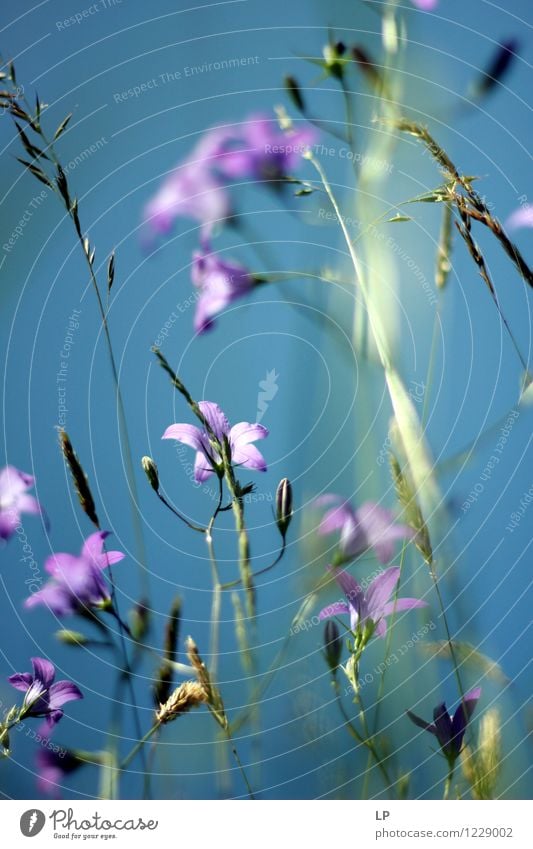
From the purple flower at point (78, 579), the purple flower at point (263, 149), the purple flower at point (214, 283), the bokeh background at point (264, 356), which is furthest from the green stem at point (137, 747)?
the purple flower at point (263, 149)

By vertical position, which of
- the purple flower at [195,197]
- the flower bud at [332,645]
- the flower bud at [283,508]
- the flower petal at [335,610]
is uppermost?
the purple flower at [195,197]

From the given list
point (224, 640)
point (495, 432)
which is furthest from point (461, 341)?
point (224, 640)

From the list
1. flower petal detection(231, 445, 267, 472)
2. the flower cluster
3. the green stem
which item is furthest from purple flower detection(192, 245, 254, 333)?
the green stem

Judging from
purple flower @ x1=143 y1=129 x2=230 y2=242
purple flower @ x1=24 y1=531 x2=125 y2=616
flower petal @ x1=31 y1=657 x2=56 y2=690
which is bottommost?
→ flower petal @ x1=31 y1=657 x2=56 y2=690

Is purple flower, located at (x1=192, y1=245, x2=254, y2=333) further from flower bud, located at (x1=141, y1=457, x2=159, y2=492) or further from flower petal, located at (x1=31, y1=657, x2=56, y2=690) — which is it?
flower petal, located at (x1=31, y1=657, x2=56, y2=690)

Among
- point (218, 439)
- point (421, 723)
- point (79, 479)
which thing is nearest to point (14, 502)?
point (79, 479)

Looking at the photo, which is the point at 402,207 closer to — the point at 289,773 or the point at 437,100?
the point at 437,100

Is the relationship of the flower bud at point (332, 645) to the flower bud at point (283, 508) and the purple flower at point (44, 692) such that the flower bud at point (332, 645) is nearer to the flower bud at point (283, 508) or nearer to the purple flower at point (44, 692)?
the flower bud at point (283, 508)
